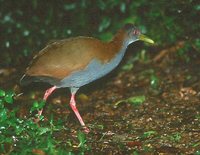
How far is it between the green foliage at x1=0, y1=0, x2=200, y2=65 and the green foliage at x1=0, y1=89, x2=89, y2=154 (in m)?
3.08

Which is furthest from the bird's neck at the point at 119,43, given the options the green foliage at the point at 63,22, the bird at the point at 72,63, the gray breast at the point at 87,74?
the green foliage at the point at 63,22

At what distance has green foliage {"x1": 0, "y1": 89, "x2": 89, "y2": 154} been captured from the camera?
5.23 m

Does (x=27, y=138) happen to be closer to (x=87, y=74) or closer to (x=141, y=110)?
(x=87, y=74)

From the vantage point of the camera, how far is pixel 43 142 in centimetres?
530

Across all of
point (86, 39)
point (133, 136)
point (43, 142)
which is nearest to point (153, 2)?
point (86, 39)

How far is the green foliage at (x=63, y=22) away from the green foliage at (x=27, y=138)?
3078 millimetres

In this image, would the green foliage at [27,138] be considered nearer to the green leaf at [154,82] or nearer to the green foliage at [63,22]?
the green leaf at [154,82]

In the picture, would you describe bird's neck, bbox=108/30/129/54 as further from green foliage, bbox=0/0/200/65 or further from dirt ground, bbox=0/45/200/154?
green foliage, bbox=0/0/200/65

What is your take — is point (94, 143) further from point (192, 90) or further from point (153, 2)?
point (153, 2)

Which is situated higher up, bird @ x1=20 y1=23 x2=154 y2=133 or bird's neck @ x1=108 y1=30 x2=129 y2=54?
bird's neck @ x1=108 y1=30 x2=129 y2=54

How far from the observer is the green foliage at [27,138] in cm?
523

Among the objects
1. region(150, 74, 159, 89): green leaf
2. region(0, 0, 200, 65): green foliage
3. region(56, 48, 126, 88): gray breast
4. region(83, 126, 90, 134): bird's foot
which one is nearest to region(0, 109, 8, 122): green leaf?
region(56, 48, 126, 88): gray breast

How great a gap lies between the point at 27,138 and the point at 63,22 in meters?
3.67

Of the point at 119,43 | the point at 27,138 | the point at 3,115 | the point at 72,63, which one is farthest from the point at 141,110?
the point at 3,115
